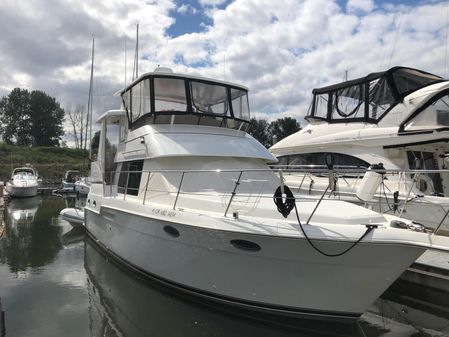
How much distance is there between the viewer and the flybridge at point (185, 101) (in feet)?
28.6

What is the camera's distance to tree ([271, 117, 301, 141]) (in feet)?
166

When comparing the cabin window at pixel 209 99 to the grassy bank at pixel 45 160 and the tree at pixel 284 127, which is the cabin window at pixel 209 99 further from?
the tree at pixel 284 127

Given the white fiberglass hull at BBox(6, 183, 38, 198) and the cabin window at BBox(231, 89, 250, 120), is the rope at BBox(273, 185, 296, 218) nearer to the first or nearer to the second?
the cabin window at BBox(231, 89, 250, 120)

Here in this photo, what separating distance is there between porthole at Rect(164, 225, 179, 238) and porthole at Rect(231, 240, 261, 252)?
112cm

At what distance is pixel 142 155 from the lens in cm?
855

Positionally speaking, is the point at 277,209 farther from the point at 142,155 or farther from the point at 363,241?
the point at 142,155

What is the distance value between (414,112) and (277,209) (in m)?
7.09

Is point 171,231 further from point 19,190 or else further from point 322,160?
point 19,190

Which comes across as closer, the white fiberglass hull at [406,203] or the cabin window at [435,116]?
the white fiberglass hull at [406,203]

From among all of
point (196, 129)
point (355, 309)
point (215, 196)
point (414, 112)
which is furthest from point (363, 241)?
point (414, 112)

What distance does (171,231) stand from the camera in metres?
6.68

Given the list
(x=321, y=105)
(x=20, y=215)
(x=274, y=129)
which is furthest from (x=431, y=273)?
(x=274, y=129)

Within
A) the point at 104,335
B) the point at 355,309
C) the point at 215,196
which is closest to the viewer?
the point at 355,309

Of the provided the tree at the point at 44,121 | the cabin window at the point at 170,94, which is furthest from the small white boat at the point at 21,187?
the tree at the point at 44,121
